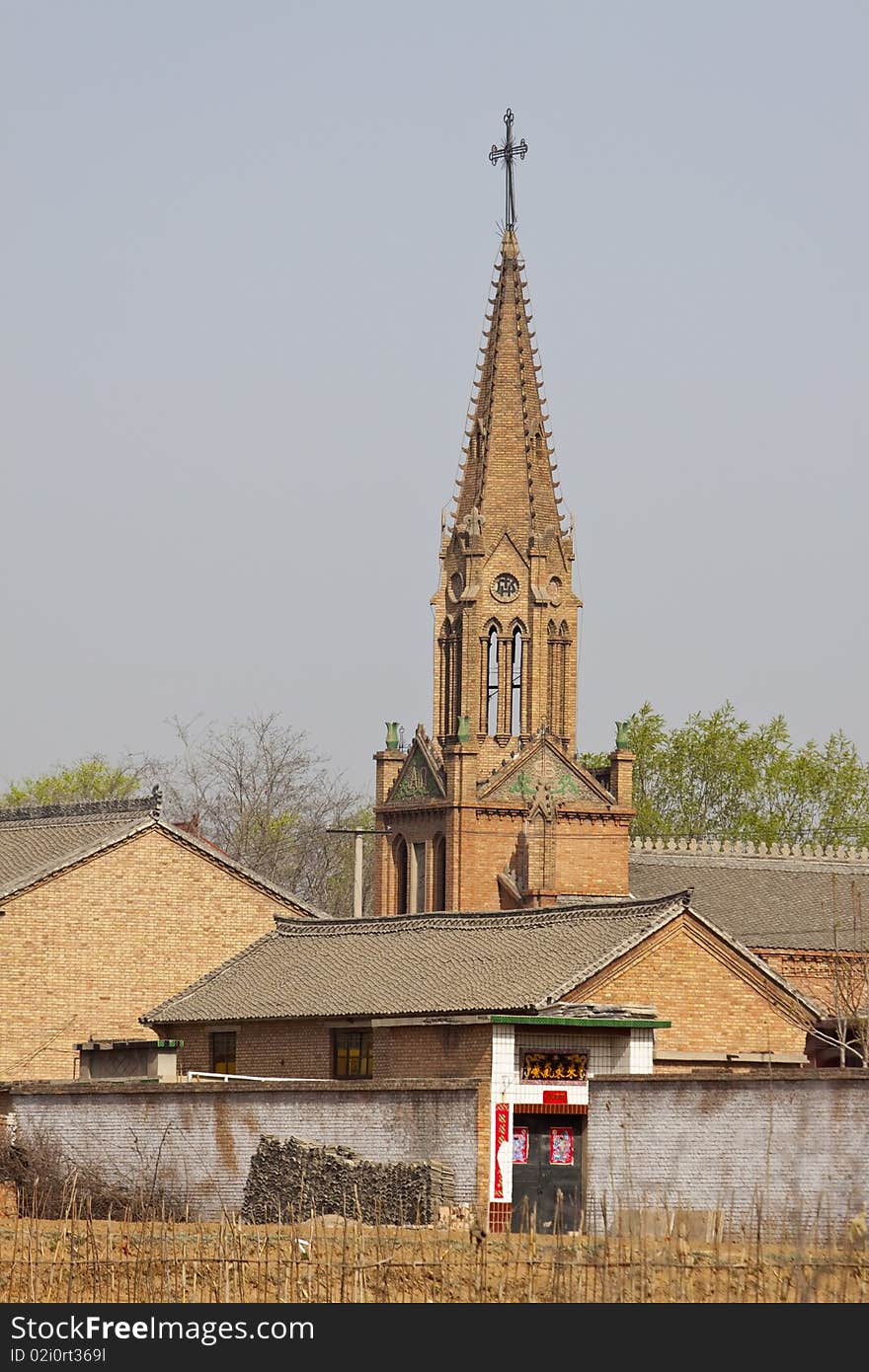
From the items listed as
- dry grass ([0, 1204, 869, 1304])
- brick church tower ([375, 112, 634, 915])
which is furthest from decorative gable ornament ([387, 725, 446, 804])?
dry grass ([0, 1204, 869, 1304])

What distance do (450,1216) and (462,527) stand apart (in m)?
42.3

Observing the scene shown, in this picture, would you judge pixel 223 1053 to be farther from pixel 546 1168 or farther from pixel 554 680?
pixel 554 680

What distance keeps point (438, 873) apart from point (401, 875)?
1.97m

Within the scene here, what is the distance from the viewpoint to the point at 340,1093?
34156 mm

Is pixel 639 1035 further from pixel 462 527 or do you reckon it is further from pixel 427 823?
pixel 462 527

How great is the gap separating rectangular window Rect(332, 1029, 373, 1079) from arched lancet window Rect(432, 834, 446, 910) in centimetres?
2582

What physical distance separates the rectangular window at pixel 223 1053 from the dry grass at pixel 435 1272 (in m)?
17.1

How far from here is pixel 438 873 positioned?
67.8 m

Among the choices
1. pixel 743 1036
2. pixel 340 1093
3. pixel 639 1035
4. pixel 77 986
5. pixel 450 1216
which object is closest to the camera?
pixel 450 1216

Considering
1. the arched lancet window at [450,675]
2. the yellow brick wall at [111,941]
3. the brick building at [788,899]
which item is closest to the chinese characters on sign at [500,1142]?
the yellow brick wall at [111,941]

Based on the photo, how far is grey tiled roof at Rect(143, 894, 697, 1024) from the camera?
128 ft

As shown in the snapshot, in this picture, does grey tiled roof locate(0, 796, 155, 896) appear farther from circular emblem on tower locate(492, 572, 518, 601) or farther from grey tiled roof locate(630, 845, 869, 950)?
circular emblem on tower locate(492, 572, 518, 601)

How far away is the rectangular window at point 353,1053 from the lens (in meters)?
40.1
